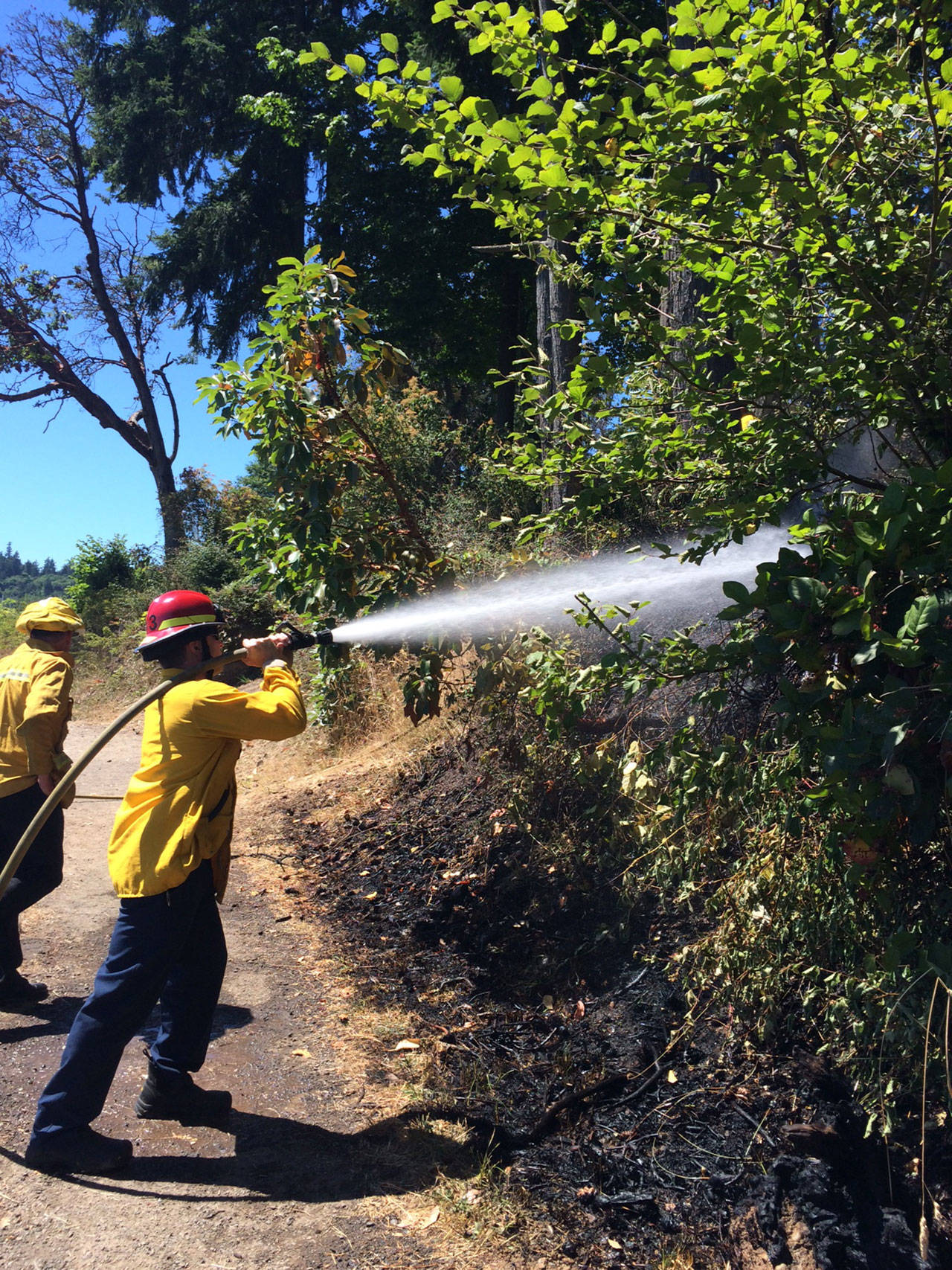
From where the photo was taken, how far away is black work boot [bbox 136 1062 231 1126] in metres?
3.59

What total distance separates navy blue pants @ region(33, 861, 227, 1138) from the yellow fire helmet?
1.81m

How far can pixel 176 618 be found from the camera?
372 cm

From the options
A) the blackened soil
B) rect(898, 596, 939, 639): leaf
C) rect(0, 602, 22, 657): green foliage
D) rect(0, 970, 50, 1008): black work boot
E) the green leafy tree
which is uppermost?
the green leafy tree

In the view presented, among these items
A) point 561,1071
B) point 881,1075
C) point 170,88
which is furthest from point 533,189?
point 170,88

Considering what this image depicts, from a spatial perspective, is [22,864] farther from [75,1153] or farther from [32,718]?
[75,1153]

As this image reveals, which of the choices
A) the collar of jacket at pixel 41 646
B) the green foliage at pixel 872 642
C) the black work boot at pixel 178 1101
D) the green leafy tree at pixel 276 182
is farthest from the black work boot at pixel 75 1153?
the green leafy tree at pixel 276 182

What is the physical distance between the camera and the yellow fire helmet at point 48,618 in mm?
4719

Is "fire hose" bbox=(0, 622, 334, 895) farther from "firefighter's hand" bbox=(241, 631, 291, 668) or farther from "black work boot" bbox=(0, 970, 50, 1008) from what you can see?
"black work boot" bbox=(0, 970, 50, 1008)

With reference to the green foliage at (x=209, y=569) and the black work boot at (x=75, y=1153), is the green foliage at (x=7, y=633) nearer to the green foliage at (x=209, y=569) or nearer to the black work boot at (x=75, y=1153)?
the green foliage at (x=209, y=569)

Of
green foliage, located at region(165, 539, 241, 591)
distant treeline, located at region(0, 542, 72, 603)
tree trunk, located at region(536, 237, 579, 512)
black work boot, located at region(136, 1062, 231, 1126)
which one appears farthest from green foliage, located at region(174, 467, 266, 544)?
distant treeline, located at region(0, 542, 72, 603)

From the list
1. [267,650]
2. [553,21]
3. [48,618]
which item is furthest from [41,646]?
[553,21]

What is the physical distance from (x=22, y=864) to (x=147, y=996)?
1.62 metres

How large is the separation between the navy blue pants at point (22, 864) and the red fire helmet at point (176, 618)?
60.8 inches

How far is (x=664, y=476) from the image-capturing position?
386 cm
